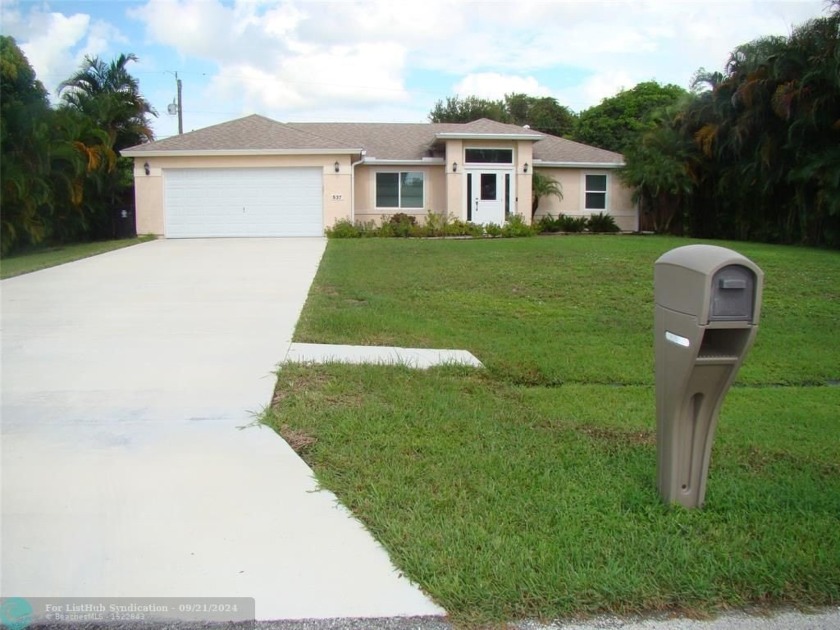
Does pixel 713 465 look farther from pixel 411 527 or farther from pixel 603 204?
pixel 603 204

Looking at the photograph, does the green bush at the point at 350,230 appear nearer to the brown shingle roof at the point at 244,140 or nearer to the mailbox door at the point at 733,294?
the brown shingle roof at the point at 244,140

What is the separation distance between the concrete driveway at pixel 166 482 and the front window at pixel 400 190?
1701 centimetres

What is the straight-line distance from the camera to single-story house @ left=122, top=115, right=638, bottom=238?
23.6 meters

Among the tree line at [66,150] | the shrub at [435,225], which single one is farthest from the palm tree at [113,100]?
the shrub at [435,225]

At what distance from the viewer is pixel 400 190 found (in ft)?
85.7

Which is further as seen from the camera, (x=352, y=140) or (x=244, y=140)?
(x=352, y=140)

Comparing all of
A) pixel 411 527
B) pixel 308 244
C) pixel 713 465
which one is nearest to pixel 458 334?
pixel 713 465

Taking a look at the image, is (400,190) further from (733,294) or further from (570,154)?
(733,294)

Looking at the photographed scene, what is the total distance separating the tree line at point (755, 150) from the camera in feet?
66.4

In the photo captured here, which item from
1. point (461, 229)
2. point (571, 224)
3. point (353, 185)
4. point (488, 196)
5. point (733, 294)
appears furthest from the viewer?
point (571, 224)

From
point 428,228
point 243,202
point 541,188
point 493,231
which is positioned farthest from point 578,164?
point 243,202

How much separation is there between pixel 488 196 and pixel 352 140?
5.68 m

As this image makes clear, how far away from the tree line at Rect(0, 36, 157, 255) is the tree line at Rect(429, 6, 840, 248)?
17.6 metres

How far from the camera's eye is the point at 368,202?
25844 millimetres
